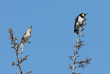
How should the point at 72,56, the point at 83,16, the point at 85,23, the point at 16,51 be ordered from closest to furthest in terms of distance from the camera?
1. the point at 16,51
2. the point at 72,56
3. the point at 85,23
4. the point at 83,16

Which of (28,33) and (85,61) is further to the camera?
(28,33)

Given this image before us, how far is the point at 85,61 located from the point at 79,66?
0.36 metres

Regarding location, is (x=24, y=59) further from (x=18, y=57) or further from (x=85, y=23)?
(x=85, y=23)

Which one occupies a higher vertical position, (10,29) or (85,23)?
(85,23)

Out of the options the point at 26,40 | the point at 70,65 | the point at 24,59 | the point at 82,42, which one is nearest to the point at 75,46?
the point at 82,42

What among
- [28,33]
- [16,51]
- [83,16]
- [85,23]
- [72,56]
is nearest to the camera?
[16,51]

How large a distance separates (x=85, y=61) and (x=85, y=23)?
2.34 m

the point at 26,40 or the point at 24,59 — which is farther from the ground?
the point at 26,40

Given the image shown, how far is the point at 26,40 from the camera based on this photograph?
12.2 m

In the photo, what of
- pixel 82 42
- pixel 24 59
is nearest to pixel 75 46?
pixel 82 42

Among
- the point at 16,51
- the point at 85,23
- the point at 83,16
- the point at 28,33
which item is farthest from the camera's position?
the point at 28,33

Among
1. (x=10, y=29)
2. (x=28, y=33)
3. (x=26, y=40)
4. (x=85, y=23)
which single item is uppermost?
(x=28, y=33)

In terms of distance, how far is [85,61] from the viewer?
8891 millimetres

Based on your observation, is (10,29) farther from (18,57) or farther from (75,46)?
(75,46)
